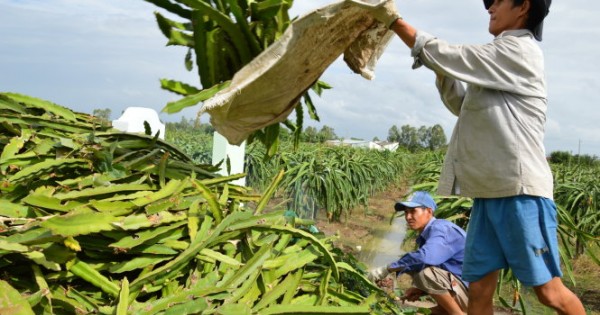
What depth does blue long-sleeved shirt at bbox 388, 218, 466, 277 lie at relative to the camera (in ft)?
10.8

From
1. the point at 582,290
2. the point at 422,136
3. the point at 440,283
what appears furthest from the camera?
the point at 422,136

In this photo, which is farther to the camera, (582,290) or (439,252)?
(582,290)

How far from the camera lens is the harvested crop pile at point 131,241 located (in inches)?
52.3

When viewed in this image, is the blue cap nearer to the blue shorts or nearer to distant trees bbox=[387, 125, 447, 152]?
the blue shorts

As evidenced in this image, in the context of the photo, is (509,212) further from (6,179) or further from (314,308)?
(6,179)

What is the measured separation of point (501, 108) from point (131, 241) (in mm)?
1421

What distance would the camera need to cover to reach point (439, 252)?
10.9 feet

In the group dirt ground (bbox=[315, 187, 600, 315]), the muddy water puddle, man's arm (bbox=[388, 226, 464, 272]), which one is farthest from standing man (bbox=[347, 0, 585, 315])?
the muddy water puddle

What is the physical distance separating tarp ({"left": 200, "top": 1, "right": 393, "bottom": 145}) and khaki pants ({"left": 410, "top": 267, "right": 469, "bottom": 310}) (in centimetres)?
162

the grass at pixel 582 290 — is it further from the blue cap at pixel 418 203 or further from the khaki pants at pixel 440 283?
the blue cap at pixel 418 203

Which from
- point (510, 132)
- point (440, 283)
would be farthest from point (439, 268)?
point (510, 132)

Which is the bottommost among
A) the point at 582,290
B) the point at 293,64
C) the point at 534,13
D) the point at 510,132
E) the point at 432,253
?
the point at 582,290

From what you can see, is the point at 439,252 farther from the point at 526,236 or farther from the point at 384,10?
the point at 384,10

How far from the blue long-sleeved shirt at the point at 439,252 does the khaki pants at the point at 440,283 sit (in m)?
0.04
